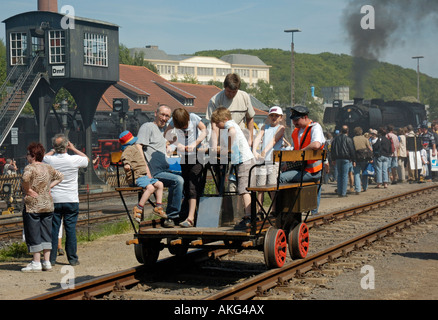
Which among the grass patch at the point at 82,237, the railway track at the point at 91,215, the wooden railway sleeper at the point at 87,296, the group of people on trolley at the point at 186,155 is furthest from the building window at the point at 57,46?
the wooden railway sleeper at the point at 87,296

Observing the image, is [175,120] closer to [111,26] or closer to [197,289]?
[197,289]

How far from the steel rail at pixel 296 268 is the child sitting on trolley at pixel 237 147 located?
0.93 m

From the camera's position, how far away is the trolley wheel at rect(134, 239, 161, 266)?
8867mm

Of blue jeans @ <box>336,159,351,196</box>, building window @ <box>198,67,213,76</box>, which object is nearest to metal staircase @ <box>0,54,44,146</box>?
blue jeans @ <box>336,159,351,196</box>

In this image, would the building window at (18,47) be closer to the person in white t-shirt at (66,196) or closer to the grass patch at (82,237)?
the grass patch at (82,237)

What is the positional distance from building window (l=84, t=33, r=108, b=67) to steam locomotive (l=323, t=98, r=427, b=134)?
13.3m

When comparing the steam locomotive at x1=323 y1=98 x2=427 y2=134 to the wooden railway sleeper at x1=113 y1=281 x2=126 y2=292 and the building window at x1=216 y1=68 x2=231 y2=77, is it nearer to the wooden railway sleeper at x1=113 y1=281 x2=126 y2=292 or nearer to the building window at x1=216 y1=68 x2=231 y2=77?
the wooden railway sleeper at x1=113 y1=281 x2=126 y2=292

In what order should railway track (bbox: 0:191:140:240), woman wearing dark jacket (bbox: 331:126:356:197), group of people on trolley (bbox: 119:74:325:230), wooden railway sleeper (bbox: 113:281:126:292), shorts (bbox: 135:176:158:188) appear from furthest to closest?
woman wearing dark jacket (bbox: 331:126:356:197) < railway track (bbox: 0:191:140:240) < shorts (bbox: 135:176:158:188) < group of people on trolley (bbox: 119:74:325:230) < wooden railway sleeper (bbox: 113:281:126:292)

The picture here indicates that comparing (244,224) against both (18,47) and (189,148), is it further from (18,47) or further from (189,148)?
(18,47)

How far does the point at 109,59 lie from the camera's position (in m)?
33.1

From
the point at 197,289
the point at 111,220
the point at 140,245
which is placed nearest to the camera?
the point at 197,289

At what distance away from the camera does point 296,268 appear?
891cm

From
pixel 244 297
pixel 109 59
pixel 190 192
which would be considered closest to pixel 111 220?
pixel 190 192
